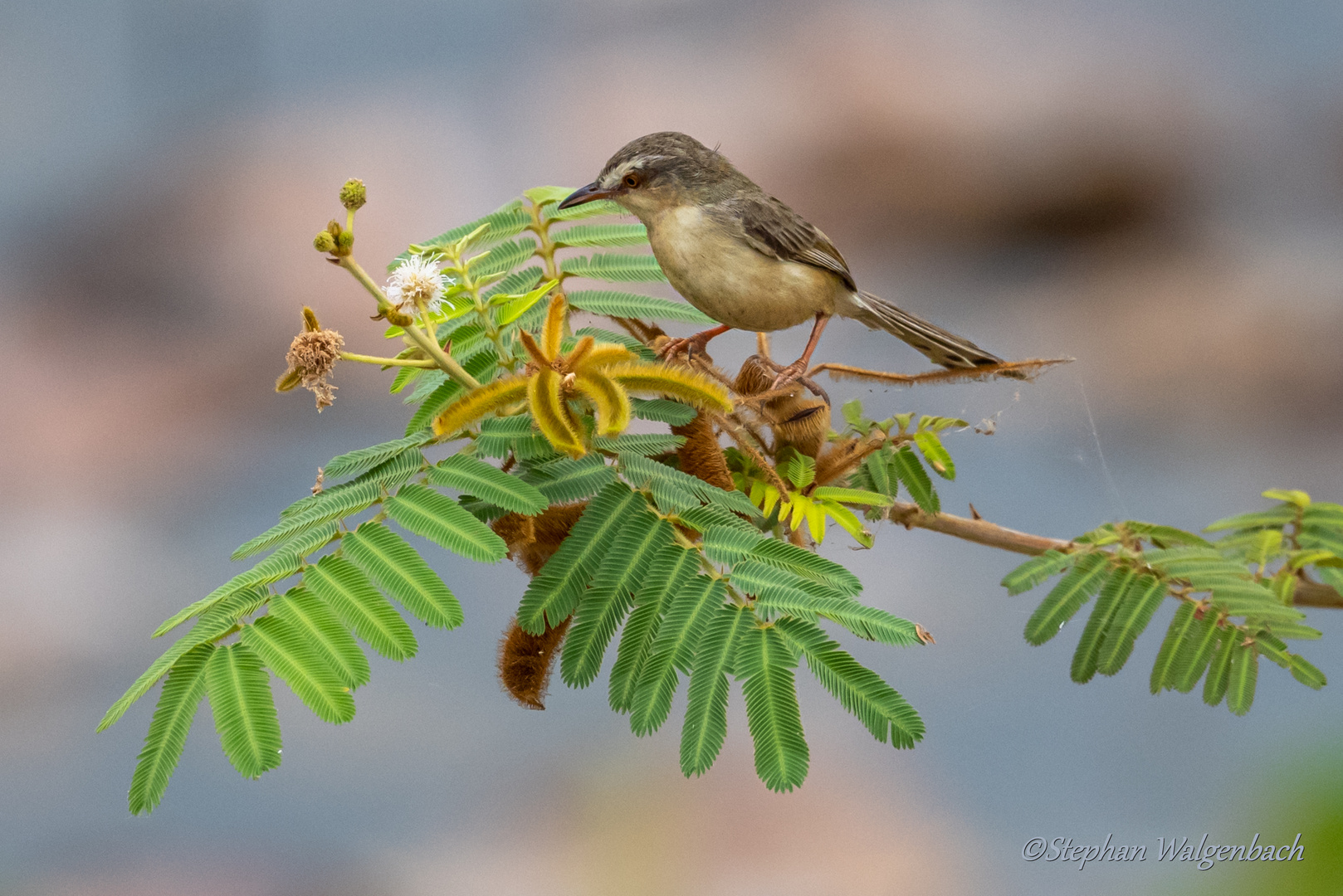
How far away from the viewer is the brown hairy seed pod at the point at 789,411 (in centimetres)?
165

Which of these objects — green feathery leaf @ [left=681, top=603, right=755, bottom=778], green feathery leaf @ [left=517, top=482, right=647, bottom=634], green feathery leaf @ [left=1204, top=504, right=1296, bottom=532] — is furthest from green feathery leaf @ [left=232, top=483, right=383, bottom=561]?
green feathery leaf @ [left=1204, top=504, right=1296, bottom=532]

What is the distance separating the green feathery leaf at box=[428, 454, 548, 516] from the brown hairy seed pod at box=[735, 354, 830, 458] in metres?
0.42

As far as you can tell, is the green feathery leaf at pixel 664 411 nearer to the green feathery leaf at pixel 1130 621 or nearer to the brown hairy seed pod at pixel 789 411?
the brown hairy seed pod at pixel 789 411

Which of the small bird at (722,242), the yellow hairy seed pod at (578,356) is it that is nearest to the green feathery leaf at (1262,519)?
the small bird at (722,242)

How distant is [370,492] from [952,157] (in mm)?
5329

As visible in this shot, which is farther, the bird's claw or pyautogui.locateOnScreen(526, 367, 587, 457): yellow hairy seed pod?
the bird's claw

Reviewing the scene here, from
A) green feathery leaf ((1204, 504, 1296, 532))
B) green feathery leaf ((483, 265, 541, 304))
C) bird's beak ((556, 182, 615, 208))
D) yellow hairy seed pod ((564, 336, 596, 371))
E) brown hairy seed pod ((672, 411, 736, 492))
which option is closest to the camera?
yellow hairy seed pod ((564, 336, 596, 371))

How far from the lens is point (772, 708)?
1.26 m

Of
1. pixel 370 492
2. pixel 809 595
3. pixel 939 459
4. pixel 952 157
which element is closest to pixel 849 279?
pixel 939 459

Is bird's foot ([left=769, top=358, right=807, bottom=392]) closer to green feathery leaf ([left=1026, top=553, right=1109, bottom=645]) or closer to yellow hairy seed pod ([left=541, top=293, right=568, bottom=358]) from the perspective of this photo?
yellow hairy seed pod ([left=541, top=293, right=568, bottom=358])

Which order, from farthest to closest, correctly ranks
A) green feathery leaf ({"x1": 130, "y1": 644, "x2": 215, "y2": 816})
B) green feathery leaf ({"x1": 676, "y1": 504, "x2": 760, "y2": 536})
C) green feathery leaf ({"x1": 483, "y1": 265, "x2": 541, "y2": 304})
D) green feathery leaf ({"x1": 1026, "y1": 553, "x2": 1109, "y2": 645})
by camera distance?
green feathery leaf ({"x1": 1026, "y1": 553, "x2": 1109, "y2": 645}) < green feathery leaf ({"x1": 483, "y1": 265, "x2": 541, "y2": 304}) < green feathery leaf ({"x1": 676, "y1": 504, "x2": 760, "y2": 536}) < green feathery leaf ({"x1": 130, "y1": 644, "x2": 215, "y2": 816})

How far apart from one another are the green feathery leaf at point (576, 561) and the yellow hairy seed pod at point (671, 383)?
14 cm

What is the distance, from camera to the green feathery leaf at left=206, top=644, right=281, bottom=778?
45.8 inches

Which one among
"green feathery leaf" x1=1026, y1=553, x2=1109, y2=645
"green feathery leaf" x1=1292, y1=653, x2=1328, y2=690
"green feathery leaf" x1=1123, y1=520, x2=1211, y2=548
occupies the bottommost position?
"green feathery leaf" x1=1292, y1=653, x2=1328, y2=690
